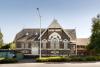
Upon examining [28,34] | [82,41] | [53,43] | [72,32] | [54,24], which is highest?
[54,24]

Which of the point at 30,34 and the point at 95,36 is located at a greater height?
the point at 30,34

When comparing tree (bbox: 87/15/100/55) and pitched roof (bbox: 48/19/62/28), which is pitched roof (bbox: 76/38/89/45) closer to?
pitched roof (bbox: 48/19/62/28)

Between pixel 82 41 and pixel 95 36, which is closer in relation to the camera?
pixel 95 36

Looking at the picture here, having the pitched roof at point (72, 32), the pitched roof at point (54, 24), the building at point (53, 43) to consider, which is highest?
the pitched roof at point (54, 24)

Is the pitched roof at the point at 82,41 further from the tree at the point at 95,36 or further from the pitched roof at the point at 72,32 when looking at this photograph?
the tree at the point at 95,36

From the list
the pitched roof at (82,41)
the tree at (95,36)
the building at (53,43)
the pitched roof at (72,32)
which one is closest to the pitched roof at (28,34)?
the building at (53,43)

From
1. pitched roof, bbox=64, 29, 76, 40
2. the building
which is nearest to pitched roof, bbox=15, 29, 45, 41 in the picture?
the building

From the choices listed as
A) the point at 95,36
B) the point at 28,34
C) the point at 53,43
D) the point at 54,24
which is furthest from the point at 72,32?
the point at 95,36

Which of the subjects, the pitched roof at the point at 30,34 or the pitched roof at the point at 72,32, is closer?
the pitched roof at the point at 72,32

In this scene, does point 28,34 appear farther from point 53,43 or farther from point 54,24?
point 54,24

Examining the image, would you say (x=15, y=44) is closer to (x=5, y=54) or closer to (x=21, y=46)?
(x=21, y=46)

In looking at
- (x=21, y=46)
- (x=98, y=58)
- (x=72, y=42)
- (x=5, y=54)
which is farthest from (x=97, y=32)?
(x=21, y=46)

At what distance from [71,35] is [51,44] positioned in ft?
24.8

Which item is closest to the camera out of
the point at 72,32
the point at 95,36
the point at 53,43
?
the point at 95,36
